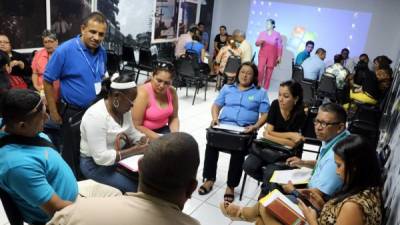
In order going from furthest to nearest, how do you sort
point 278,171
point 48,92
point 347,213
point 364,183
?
1. point 48,92
2. point 278,171
3. point 364,183
4. point 347,213

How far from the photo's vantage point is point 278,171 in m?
2.48

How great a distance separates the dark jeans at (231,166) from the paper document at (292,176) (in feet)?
1.80

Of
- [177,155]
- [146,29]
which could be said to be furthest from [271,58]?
[177,155]

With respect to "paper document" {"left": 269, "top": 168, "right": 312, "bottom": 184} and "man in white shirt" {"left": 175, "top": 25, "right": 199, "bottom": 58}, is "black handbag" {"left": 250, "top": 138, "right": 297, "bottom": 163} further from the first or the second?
"man in white shirt" {"left": 175, "top": 25, "right": 199, "bottom": 58}

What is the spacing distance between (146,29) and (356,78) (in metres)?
4.55

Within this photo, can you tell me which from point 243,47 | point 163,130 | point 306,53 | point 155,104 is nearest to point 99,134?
point 155,104

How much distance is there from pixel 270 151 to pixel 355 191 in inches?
45.8

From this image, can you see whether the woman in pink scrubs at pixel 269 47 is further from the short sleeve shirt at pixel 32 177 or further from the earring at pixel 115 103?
the short sleeve shirt at pixel 32 177

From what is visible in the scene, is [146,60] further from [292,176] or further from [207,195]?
[292,176]

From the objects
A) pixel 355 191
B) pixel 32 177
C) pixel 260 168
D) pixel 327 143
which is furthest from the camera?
pixel 260 168

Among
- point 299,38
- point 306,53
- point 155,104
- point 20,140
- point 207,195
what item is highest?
point 299,38

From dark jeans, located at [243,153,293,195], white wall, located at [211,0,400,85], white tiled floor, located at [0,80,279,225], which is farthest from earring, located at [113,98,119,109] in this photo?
white wall, located at [211,0,400,85]

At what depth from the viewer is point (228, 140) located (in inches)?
115

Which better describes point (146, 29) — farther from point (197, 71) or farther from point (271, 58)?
point (271, 58)
